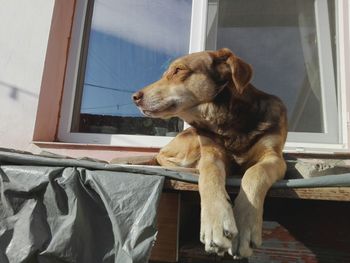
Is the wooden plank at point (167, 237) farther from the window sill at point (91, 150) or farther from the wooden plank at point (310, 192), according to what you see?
the window sill at point (91, 150)

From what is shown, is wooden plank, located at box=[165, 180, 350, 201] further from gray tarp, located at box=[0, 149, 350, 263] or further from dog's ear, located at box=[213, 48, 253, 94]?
dog's ear, located at box=[213, 48, 253, 94]

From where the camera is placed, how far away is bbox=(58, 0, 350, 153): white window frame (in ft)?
8.16

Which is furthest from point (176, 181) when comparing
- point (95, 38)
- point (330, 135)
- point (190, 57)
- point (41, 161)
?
point (95, 38)

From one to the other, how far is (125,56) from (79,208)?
225 cm

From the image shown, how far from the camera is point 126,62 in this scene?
3176 mm

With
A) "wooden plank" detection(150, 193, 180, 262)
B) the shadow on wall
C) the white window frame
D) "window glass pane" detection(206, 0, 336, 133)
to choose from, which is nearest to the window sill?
the white window frame

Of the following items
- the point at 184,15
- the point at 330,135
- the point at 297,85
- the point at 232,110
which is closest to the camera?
the point at 232,110

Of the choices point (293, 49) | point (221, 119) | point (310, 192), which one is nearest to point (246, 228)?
point (310, 192)

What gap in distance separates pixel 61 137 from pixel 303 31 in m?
2.30

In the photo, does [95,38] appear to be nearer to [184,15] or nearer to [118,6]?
[118,6]

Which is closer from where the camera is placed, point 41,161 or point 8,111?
point 41,161

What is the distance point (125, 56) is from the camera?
3.19m

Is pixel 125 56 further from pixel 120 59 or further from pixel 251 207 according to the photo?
pixel 251 207

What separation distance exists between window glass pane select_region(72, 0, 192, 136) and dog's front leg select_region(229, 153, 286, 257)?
172 centimetres
